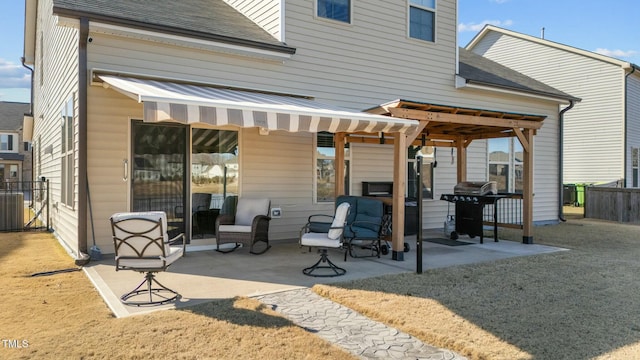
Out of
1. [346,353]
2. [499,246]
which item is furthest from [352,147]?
[346,353]

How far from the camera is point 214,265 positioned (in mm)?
7316

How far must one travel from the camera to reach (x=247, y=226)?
8367 millimetres

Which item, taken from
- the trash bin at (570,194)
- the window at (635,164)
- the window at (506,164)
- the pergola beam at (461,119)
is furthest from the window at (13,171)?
the window at (635,164)

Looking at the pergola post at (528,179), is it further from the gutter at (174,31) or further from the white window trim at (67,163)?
the white window trim at (67,163)

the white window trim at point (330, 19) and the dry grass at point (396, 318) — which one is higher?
the white window trim at point (330, 19)

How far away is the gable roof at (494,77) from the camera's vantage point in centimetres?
1255

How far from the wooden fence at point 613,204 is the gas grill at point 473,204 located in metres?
7.96

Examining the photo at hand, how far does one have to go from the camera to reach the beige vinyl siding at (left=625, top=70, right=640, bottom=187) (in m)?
19.7

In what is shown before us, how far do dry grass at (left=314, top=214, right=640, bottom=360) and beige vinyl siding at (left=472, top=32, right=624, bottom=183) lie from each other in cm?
1381

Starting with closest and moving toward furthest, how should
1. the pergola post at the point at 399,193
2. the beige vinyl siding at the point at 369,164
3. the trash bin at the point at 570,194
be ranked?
the pergola post at the point at 399,193 < the beige vinyl siding at the point at 369,164 < the trash bin at the point at 570,194

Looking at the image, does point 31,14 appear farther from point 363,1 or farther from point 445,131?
point 445,131

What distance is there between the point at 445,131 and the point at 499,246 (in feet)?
10.9

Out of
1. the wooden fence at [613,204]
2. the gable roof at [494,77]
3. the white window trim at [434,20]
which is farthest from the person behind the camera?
the wooden fence at [613,204]

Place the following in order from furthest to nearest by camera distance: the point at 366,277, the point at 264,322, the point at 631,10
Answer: the point at 631,10, the point at 366,277, the point at 264,322
